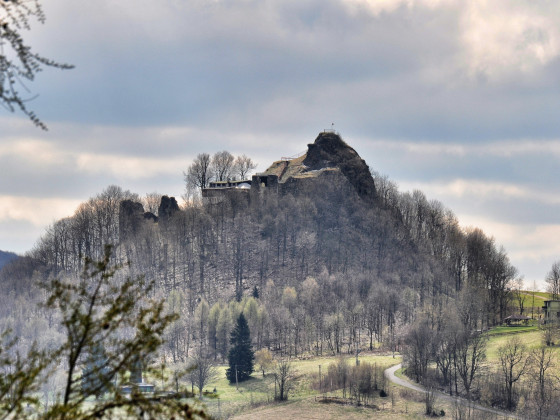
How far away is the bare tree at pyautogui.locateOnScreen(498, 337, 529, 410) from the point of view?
8198cm

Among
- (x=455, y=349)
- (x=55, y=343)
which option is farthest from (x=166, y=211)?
(x=455, y=349)

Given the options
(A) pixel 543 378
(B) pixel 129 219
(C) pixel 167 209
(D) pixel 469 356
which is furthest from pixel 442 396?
(B) pixel 129 219

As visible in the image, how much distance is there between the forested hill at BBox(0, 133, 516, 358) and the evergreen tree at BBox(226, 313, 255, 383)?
1043 cm

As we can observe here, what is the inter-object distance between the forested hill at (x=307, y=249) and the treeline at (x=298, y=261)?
208mm

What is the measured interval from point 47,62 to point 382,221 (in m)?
134

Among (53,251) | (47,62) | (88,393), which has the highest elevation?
(53,251)

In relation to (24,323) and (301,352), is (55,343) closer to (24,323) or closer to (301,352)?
(24,323)

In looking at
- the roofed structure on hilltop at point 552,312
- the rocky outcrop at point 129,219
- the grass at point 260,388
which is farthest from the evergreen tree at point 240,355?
the rocky outcrop at point 129,219

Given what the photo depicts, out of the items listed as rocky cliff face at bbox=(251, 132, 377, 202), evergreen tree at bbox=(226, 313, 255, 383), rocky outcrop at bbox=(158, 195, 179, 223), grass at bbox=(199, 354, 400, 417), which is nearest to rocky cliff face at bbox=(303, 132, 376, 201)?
rocky cliff face at bbox=(251, 132, 377, 202)

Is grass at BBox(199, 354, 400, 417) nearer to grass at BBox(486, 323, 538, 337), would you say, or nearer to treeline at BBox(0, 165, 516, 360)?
treeline at BBox(0, 165, 516, 360)

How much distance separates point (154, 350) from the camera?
1259cm

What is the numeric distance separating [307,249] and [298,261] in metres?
3.86

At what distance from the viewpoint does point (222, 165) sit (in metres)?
160

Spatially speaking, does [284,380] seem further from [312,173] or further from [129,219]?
[312,173]
